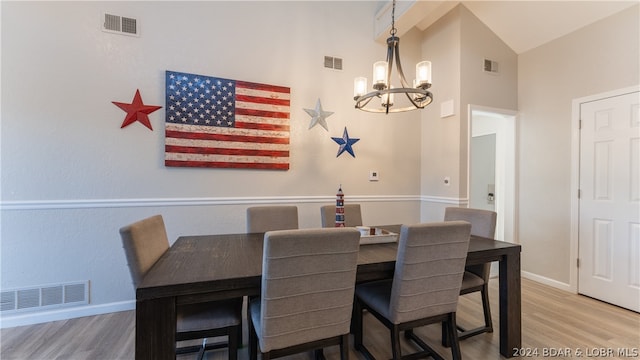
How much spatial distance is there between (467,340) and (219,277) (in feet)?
6.34

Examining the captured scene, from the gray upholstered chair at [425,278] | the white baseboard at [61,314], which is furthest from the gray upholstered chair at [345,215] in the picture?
the white baseboard at [61,314]

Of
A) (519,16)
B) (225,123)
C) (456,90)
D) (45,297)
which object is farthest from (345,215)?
(519,16)

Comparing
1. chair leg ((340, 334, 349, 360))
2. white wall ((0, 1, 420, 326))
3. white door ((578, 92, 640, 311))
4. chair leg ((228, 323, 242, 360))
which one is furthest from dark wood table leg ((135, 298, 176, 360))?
white door ((578, 92, 640, 311))

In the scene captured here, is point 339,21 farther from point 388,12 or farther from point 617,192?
point 617,192

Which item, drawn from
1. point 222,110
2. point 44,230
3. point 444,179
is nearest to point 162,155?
point 222,110

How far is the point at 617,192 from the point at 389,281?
8.39ft

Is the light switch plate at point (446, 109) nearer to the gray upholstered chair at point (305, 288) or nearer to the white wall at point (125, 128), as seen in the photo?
the white wall at point (125, 128)

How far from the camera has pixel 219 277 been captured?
1281 millimetres

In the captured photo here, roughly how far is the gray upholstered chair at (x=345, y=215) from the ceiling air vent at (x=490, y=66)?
94.1 inches

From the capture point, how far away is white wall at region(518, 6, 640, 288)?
2732 mm

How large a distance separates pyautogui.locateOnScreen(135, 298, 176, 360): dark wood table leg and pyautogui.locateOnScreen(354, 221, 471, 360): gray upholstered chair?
43.6 inches

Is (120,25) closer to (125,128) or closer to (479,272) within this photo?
(125,128)

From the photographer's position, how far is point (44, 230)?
2379 millimetres

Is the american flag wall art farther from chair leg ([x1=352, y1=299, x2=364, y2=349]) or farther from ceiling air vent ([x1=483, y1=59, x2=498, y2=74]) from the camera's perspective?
ceiling air vent ([x1=483, y1=59, x2=498, y2=74])
